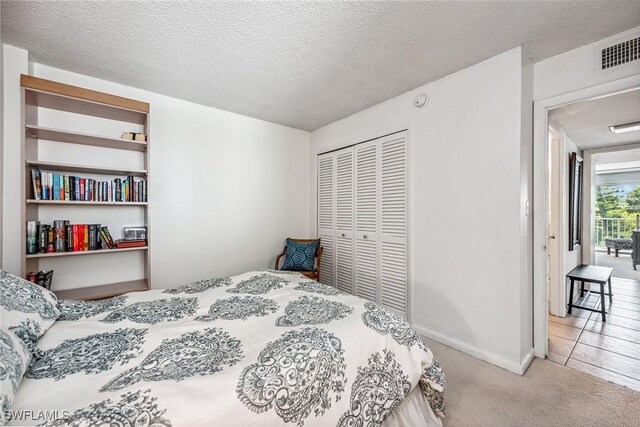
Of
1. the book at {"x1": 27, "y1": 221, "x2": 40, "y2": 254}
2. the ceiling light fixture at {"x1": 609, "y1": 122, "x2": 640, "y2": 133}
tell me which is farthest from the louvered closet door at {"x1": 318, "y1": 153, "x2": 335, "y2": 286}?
the ceiling light fixture at {"x1": 609, "y1": 122, "x2": 640, "y2": 133}

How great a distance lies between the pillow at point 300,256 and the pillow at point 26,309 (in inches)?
85.8

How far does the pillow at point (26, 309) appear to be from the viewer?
1.03m

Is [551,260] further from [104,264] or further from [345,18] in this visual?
[104,264]

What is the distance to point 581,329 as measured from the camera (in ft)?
8.75

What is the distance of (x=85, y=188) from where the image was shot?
7.29 feet

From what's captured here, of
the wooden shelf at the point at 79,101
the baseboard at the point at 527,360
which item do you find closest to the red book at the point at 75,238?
the wooden shelf at the point at 79,101

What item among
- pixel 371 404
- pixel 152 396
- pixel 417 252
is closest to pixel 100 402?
pixel 152 396

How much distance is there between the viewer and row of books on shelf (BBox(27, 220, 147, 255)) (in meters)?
2.02

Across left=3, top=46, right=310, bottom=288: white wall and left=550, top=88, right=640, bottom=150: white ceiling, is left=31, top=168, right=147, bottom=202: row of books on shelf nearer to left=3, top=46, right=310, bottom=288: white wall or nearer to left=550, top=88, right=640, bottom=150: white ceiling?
left=3, top=46, right=310, bottom=288: white wall

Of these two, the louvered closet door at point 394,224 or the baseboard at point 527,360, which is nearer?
the baseboard at point 527,360

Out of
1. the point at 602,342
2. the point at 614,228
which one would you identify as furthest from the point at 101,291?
the point at 614,228

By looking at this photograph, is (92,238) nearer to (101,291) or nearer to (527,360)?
(101,291)

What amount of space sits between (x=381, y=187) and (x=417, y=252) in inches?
32.8

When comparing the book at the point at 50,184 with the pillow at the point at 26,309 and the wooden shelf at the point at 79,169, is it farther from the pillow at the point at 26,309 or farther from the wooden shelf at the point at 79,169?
the pillow at the point at 26,309
